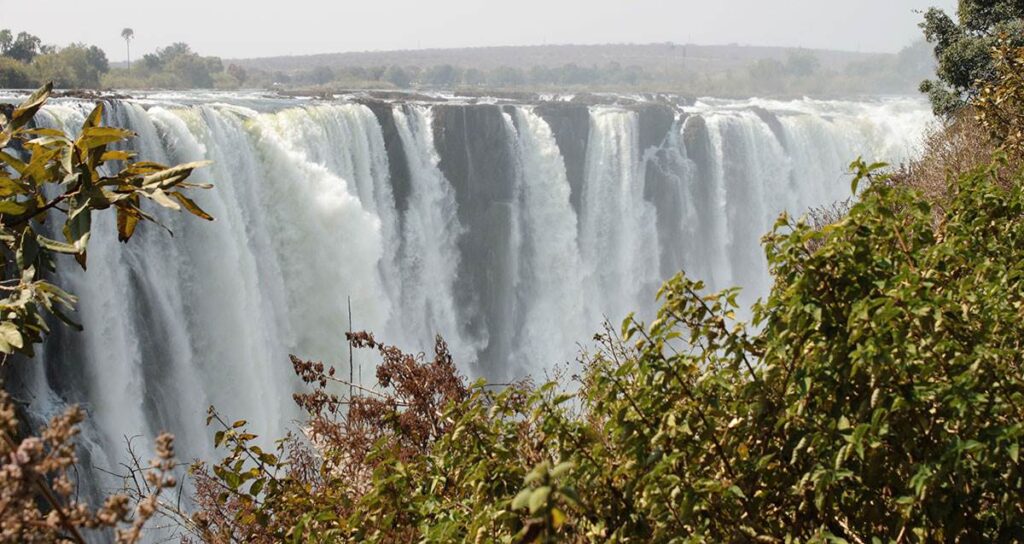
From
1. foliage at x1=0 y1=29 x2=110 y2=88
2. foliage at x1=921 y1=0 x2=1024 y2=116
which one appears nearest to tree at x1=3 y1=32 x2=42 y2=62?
foliage at x1=0 y1=29 x2=110 y2=88

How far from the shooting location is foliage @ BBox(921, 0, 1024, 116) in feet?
59.0

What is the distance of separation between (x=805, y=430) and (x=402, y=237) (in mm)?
19559

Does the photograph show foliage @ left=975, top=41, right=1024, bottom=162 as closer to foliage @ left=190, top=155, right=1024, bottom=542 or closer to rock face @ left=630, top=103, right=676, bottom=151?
foliage @ left=190, top=155, right=1024, bottom=542

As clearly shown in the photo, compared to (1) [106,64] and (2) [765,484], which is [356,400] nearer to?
(2) [765,484]

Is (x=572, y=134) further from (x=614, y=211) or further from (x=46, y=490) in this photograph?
(x=46, y=490)

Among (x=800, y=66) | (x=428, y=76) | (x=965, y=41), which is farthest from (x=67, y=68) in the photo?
(x=800, y=66)

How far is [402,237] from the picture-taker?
867 inches

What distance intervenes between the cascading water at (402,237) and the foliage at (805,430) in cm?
1038

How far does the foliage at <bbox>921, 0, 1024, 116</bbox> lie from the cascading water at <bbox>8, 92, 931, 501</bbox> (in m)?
9.36

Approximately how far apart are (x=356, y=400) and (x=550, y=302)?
2195 centimetres

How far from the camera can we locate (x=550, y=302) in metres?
26.0

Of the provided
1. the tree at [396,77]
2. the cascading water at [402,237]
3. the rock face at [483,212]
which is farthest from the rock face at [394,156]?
the tree at [396,77]

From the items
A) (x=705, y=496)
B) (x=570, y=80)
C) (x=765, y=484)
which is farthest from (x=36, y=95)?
(x=570, y=80)

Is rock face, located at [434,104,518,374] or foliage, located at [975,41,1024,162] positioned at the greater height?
foliage, located at [975,41,1024,162]
